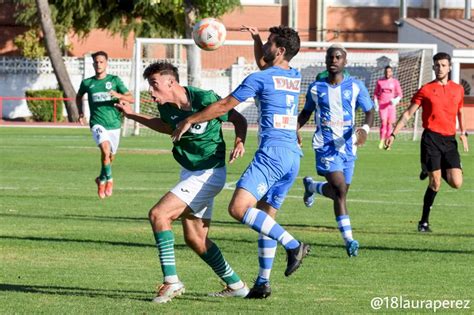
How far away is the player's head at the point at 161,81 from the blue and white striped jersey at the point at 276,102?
58 cm

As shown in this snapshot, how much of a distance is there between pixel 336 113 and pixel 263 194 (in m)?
4.06

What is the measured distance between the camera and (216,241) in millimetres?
13945

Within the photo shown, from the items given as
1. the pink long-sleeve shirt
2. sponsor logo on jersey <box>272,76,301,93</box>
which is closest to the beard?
sponsor logo on jersey <box>272,76,301,93</box>

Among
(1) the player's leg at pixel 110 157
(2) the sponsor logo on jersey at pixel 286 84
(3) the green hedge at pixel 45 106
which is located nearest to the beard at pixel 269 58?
(2) the sponsor logo on jersey at pixel 286 84

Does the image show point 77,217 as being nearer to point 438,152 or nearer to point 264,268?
point 438,152

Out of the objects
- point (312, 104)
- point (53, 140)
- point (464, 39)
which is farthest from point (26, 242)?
point (464, 39)

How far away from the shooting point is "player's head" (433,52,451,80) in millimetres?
14784

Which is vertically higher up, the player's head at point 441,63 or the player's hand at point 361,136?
the player's head at point 441,63

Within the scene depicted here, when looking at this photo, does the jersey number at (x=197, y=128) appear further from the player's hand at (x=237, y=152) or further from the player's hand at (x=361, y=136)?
the player's hand at (x=361, y=136)

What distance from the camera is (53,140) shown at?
3738 cm

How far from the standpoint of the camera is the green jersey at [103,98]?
65.1ft

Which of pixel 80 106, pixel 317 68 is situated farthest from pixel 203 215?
pixel 317 68

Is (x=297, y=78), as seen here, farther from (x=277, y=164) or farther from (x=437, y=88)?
(x=437, y=88)

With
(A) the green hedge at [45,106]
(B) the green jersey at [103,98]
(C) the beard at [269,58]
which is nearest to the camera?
(C) the beard at [269,58]
